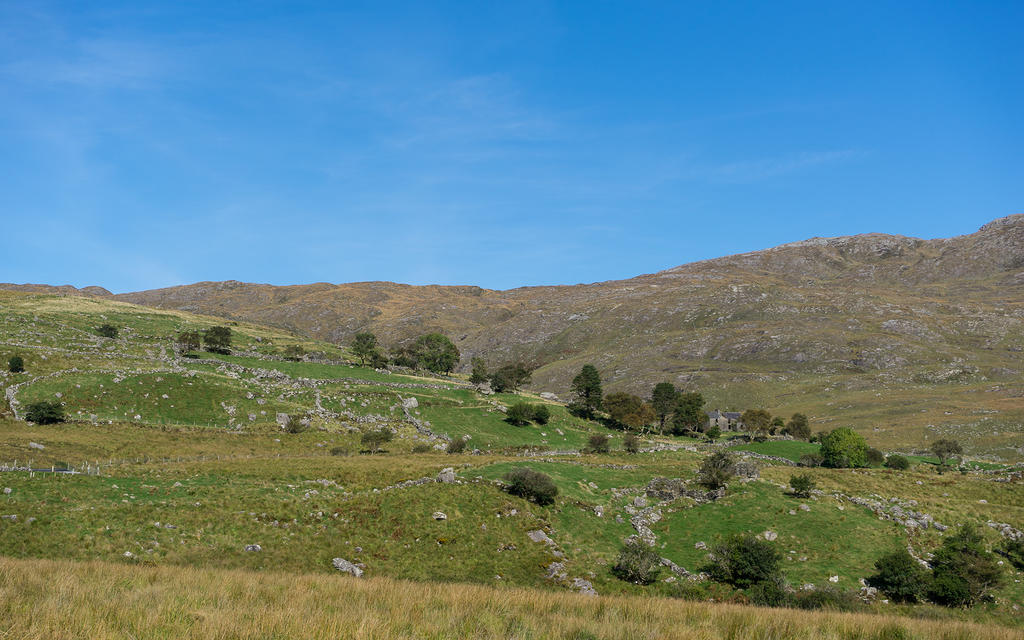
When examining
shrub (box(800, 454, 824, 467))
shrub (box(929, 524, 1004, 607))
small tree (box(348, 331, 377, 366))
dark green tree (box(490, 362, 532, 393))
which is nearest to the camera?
shrub (box(929, 524, 1004, 607))

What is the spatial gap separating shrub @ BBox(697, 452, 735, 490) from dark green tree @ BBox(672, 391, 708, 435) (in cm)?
4837

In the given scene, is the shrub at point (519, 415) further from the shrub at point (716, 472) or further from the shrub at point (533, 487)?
the shrub at point (533, 487)

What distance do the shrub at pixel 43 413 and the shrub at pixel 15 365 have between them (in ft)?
38.1

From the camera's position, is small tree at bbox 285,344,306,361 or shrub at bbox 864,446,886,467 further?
small tree at bbox 285,344,306,361

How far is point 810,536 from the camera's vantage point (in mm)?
31562

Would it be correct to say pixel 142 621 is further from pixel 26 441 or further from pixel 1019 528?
pixel 26 441

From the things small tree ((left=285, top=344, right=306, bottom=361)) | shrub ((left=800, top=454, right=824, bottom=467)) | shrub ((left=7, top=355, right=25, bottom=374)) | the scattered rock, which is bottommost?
shrub ((left=800, top=454, right=824, bottom=467))

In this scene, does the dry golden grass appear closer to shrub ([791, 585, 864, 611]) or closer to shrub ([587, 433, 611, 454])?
shrub ([791, 585, 864, 611])


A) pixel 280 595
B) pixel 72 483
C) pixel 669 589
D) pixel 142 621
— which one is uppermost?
pixel 142 621

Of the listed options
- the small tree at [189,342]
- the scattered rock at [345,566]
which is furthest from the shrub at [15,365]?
→ the scattered rock at [345,566]

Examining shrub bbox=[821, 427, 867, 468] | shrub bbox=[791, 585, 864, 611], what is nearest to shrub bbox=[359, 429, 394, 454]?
shrub bbox=[791, 585, 864, 611]

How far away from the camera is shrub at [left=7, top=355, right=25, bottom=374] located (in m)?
59.8

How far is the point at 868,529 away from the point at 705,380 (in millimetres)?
149866

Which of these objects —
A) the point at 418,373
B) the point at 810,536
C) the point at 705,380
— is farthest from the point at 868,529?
the point at 705,380
